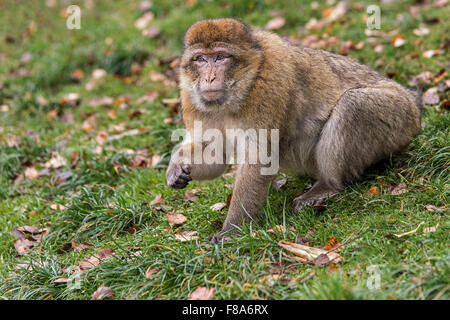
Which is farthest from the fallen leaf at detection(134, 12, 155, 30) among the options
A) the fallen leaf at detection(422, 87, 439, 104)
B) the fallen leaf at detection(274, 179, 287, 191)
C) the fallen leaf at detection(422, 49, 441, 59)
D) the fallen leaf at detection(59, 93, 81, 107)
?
the fallen leaf at detection(422, 87, 439, 104)

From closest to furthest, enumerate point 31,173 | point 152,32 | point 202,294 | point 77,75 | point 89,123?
point 202,294 < point 31,173 < point 89,123 < point 77,75 < point 152,32

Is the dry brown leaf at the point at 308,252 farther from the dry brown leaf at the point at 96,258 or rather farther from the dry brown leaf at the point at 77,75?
the dry brown leaf at the point at 77,75

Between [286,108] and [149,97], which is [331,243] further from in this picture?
[149,97]

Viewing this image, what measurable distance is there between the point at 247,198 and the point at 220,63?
1.23m

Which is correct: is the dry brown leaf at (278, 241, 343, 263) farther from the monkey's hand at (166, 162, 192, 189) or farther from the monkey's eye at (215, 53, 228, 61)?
the monkey's eye at (215, 53, 228, 61)

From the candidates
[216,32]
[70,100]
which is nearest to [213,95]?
[216,32]

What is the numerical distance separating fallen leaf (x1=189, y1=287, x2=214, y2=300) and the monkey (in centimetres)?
78

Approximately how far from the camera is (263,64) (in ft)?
16.6

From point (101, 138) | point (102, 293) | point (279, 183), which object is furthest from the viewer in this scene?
point (101, 138)

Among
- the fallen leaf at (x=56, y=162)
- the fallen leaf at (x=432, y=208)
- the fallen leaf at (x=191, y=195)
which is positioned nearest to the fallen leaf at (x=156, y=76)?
the fallen leaf at (x=56, y=162)

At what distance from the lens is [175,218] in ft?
18.2

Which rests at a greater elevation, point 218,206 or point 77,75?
point 77,75

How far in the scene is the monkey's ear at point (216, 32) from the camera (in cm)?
480

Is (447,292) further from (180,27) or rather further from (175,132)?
(180,27)
